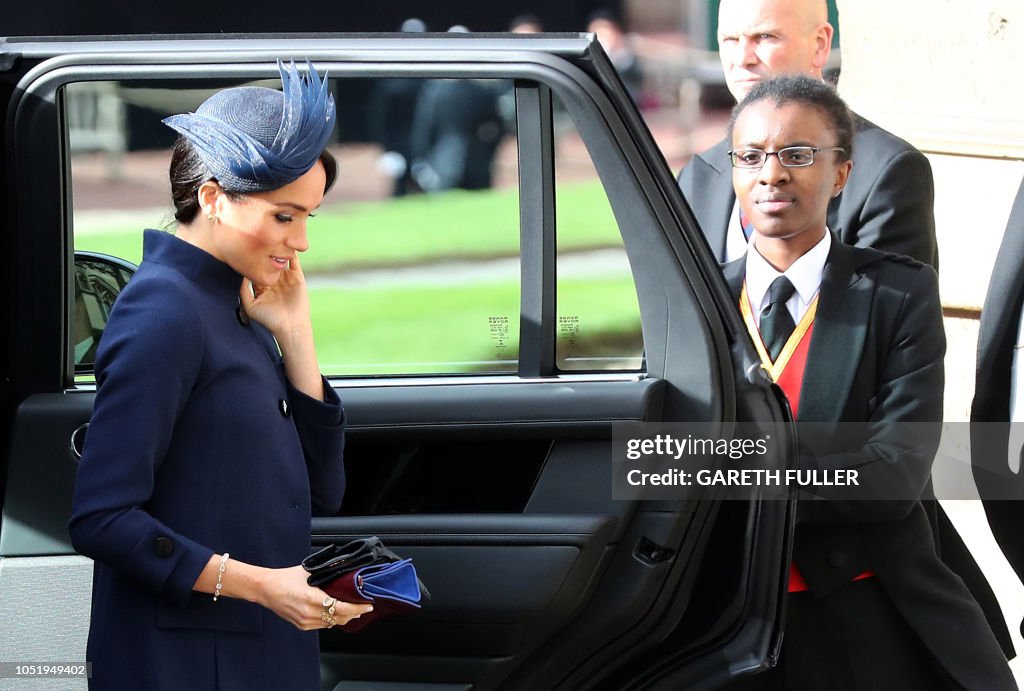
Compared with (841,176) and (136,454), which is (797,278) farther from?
(136,454)

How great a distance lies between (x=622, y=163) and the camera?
2.48 m

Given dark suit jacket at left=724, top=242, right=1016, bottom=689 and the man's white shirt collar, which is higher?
the man's white shirt collar

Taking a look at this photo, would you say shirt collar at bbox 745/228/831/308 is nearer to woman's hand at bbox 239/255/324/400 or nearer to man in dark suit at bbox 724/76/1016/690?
man in dark suit at bbox 724/76/1016/690

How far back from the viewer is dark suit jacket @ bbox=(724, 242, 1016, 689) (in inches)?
103

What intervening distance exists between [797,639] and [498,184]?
1.05 m

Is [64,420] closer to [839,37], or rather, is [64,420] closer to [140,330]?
[140,330]

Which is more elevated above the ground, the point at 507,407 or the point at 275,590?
the point at 507,407

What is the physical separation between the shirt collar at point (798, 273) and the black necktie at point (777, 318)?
0.01m

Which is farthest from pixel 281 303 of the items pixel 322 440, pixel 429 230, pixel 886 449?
pixel 429 230

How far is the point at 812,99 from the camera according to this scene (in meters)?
2.81

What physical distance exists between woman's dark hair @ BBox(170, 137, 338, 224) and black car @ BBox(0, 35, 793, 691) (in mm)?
596

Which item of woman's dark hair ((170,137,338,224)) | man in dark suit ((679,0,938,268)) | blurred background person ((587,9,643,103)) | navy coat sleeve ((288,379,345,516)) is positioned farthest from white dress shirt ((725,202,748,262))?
blurred background person ((587,9,643,103))

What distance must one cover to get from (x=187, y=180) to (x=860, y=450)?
1.33 m

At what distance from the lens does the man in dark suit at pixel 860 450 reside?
2613 mm
